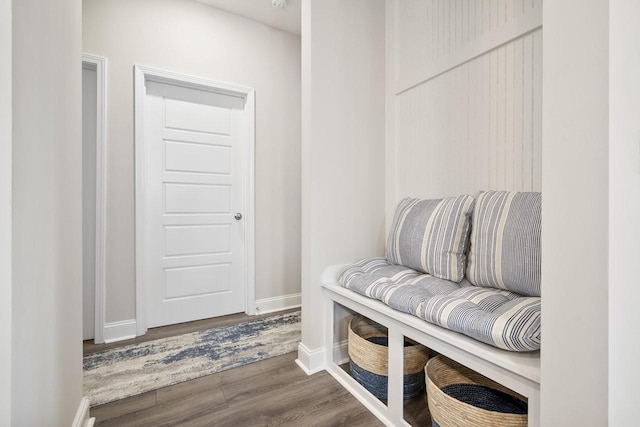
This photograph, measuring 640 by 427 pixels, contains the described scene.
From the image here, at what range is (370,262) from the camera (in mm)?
1838

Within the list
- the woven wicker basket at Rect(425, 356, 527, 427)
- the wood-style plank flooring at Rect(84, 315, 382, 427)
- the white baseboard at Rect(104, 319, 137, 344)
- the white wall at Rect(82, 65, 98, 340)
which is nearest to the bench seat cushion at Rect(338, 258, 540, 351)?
the woven wicker basket at Rect(425, 356, 527, 427)

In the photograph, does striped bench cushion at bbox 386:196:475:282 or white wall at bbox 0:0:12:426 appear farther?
striped bench cushion at bbox 386:196:475:282

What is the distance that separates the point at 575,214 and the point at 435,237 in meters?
0.84

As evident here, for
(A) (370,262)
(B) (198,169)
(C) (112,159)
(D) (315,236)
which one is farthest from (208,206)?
(A) (370,262)

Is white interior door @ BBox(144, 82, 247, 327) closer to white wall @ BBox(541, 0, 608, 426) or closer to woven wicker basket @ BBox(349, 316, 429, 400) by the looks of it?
woven wicker basket @ BBox(349, 316, 429, 400)

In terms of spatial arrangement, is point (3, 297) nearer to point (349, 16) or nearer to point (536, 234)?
point (536, 234)

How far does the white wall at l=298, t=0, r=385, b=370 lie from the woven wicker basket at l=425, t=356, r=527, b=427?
2.37 feet

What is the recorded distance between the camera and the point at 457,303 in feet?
3.77

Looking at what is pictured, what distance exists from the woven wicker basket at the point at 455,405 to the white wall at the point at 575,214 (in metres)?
0.23

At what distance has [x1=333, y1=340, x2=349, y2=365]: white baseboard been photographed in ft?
6.07

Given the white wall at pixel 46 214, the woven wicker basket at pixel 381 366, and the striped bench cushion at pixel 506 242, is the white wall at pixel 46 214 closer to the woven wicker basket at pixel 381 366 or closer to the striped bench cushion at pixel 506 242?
the woven wicker basket at pixel 381 366

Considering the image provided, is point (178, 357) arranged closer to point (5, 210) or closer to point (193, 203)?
point (193, 203)

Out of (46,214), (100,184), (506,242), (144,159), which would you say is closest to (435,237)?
(506,242)

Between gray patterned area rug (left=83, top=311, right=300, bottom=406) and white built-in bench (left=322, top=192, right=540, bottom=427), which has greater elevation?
white built-in bench (left=322, top=192, right=540, bottom=427)
